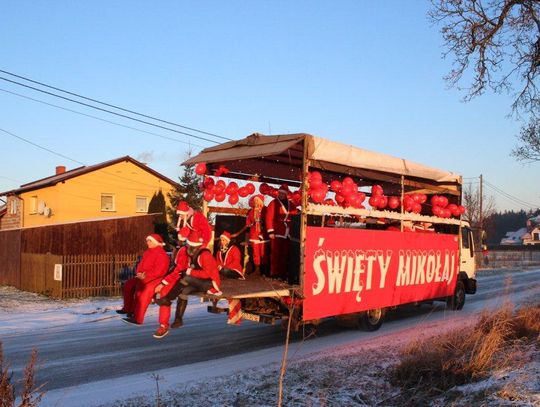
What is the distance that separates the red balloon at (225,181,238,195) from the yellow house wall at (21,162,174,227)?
2191cm

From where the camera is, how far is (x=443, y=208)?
1312 cm

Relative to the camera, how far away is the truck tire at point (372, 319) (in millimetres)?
10766

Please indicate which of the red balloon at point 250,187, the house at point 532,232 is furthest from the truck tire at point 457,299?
the house at point 532,232

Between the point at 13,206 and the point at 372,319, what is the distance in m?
31.7

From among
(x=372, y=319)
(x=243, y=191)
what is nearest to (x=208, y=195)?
(x=243, y=191)

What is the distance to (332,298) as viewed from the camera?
931cm

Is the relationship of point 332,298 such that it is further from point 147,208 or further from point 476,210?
point 476,210

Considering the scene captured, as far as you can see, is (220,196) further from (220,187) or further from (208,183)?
(208,183)

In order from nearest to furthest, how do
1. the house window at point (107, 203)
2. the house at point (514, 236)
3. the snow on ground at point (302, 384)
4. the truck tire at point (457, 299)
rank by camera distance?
the snow on ground at point (302, 384), the truck tire at point (457, 299), the house window at point (107, 203), the house at point (514, 236)

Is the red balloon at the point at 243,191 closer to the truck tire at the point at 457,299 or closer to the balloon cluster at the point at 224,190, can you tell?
the balloon cluster at the point at 224,190

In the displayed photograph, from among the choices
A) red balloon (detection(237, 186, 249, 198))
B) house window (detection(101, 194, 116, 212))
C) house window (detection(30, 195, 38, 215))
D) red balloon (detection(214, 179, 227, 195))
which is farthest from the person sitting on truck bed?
house window (detection(30, 195, 38, 215))

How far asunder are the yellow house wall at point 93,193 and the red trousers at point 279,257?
76.1 ft

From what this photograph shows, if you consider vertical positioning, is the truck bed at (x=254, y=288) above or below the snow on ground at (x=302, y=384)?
above

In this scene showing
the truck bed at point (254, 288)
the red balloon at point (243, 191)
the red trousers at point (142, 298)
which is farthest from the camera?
the red balloon at point (243, 191)
